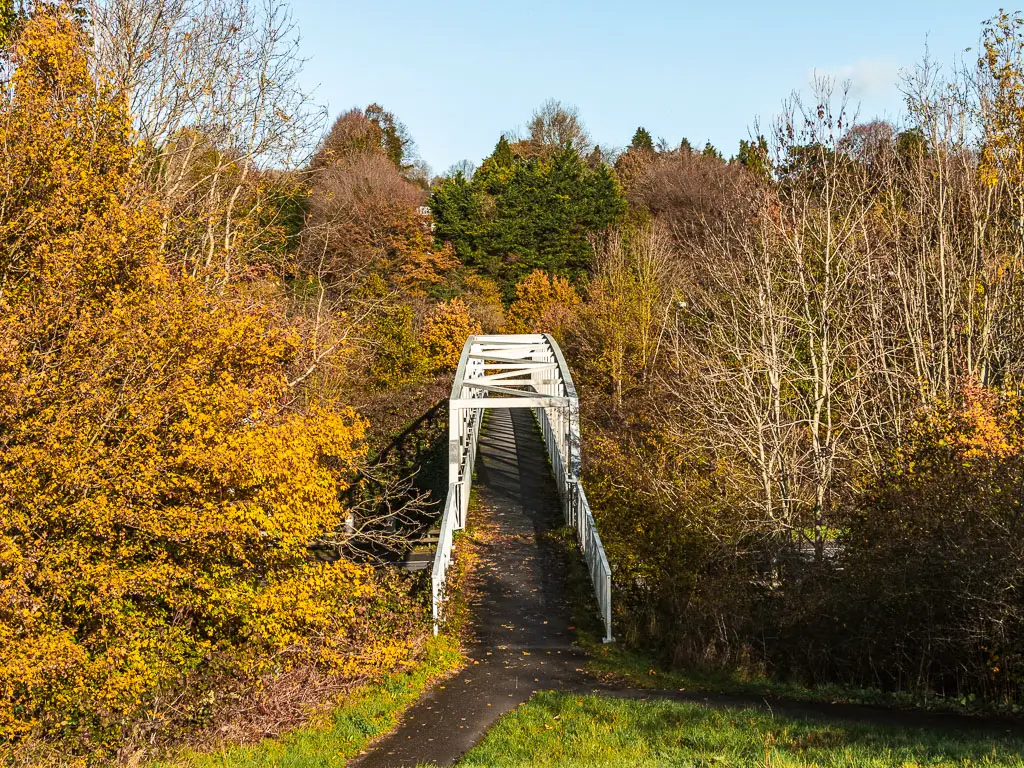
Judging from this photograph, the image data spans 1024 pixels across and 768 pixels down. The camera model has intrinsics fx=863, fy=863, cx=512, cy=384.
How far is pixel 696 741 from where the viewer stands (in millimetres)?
8391

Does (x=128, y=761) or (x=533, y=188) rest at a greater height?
(x=533, y=188)

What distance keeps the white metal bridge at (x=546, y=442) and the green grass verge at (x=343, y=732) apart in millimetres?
2070

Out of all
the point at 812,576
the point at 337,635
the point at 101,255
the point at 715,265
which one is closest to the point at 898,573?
the point at 812,576

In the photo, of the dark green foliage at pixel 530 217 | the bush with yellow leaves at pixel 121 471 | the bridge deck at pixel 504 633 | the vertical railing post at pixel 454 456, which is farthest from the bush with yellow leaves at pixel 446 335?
the bush with yellow leaves at pixel 121 471

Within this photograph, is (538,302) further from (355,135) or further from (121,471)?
(121,471)

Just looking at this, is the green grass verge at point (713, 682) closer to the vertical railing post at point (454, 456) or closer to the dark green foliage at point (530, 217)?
the vertical railing post at point (454, 456)

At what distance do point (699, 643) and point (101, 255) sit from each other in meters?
9.56

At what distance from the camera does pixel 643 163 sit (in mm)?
63312

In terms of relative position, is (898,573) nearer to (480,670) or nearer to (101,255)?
(480,670)

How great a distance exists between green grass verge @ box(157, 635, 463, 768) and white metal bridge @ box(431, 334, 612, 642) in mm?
2070

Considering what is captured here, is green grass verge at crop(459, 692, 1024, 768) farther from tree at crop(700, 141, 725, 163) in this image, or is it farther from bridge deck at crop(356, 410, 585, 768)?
tree at crop(700, 141, 725, 163)

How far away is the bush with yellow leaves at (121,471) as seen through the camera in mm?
8750

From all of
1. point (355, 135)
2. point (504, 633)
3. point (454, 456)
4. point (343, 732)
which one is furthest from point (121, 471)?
point (355, 135)

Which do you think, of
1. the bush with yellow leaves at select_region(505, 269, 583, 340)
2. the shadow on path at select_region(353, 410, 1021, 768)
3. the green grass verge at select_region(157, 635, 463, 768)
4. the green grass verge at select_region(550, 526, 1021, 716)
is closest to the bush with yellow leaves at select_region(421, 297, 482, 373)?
the bush with yellow leaves at select_region(505, 269, 583, 340)
